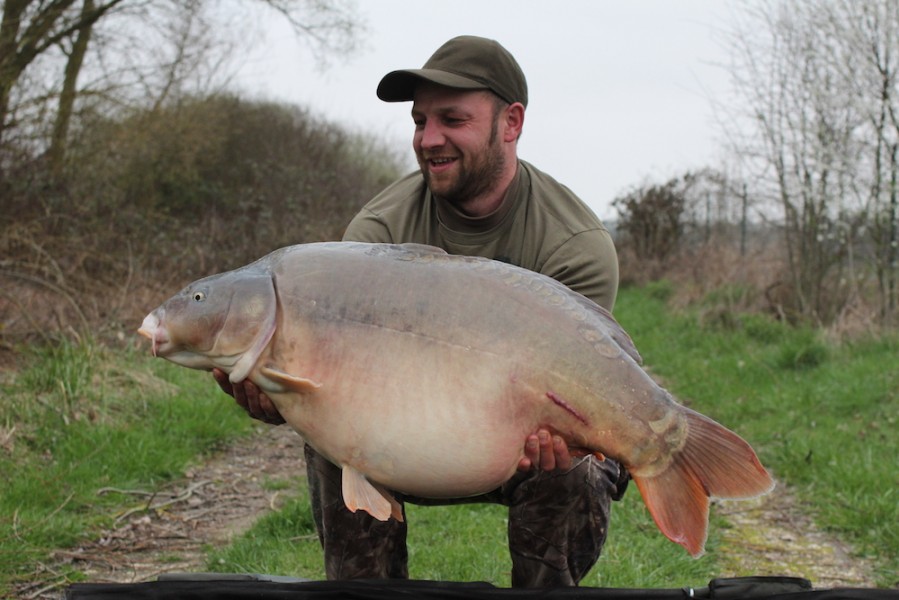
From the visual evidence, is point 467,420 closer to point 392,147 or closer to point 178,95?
point 178,95

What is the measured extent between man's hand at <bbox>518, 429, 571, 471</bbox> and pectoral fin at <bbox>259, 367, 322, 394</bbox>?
1.20 feet

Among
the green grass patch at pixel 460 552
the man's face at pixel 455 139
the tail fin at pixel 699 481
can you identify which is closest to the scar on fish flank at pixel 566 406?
the tail fin at pixel 699 481

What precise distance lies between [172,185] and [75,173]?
3028mm

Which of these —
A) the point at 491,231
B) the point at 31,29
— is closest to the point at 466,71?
the point at 491,231

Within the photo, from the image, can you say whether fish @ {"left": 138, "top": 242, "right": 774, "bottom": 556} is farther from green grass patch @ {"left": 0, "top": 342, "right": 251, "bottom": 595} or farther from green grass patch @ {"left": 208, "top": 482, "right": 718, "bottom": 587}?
green grass patch @ {"left": 0, "top": 342, "right": 251, "bottom": 595}

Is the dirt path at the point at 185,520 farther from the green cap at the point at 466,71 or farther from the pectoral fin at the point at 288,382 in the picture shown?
the green cap at the point at 466,71

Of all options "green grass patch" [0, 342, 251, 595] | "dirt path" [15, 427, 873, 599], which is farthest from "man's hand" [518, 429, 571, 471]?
"green grass patch" [0, 342, 251, 595]

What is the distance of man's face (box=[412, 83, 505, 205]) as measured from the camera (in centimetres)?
217

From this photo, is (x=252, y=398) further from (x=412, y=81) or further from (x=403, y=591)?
(x=412, y=81)

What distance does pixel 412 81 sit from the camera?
7.16 feet

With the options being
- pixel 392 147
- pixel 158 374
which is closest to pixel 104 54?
pixel 158 374

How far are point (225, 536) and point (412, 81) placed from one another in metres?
1.49

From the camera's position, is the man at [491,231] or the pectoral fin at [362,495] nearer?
Answer: the pectoral fin at [362,495]

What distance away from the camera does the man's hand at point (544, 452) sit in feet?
4.99
